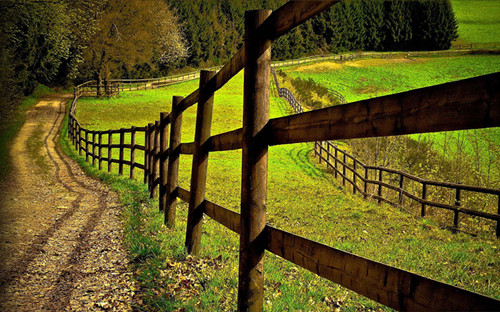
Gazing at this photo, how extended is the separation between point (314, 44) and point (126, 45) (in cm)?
5869

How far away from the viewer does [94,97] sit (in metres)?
41.8

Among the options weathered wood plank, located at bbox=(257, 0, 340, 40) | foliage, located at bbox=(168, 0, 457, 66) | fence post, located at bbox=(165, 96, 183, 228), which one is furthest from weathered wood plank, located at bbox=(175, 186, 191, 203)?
foliage, located at bbox=(168, 0, 457, 66)

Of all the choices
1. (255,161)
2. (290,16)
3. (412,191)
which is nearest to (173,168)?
(255,161)

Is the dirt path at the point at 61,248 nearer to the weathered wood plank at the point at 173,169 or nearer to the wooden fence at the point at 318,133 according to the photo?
the weathered wood plank at the point at 173,169

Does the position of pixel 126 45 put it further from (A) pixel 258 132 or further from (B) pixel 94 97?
(A) pixel 258 132

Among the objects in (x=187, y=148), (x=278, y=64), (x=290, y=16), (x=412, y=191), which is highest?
(x=278, y=64)

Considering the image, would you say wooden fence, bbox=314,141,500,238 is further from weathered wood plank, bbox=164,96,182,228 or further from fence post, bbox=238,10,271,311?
fence post, bbox=238,10,271,311

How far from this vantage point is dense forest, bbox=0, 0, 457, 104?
22.8 metres

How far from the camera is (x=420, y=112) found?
173 centimetres

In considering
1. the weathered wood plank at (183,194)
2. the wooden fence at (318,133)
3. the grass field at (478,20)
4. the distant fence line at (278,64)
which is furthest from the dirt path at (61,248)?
the grass field at (478,20)

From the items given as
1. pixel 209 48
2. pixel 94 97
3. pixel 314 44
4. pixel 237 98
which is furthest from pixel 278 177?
pixel 314 44

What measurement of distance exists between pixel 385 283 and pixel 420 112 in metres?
0.83

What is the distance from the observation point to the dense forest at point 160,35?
22.8m

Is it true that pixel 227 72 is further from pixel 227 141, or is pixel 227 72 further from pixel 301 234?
pixel 301 234
